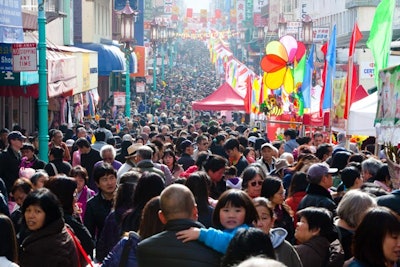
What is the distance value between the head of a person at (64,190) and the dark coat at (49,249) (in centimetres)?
118

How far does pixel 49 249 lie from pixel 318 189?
2959mm

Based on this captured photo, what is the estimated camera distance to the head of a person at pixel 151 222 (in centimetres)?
598

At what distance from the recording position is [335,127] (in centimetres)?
1652

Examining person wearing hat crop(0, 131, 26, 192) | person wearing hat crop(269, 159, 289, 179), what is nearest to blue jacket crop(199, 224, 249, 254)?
person wearing hat crop(269, 159, 289, 179)

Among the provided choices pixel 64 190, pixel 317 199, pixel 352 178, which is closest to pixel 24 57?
pixel 352 178

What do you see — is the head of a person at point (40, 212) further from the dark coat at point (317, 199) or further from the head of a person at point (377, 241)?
the dark coat at point (317, 199)

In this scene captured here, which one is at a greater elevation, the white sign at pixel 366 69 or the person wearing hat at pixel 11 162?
the person wearing hat at pixel 11 162

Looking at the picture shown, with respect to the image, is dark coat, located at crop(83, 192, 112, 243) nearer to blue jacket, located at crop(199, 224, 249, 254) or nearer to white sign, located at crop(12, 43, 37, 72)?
blue jacket, located at crop(199, 224, 249, 254)

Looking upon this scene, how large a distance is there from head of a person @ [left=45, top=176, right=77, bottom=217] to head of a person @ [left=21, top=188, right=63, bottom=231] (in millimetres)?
1094

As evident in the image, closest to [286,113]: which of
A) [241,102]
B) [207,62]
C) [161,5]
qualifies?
Answer: [241,102]

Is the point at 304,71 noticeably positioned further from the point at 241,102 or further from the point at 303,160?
the point at 303,160

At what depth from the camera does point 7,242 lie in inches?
217

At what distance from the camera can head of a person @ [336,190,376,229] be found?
20.6ft

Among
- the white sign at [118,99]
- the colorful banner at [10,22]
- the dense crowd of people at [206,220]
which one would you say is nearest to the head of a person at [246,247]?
the dense crowd of people at [206,220]
